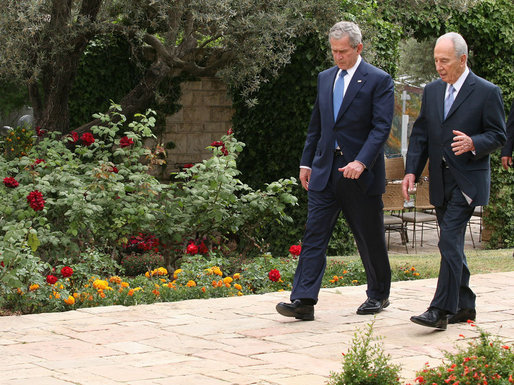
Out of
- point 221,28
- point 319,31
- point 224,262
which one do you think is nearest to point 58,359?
point 224,262

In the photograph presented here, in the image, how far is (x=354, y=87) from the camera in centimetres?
551

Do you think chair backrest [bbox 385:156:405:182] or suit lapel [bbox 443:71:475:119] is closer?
suit lapel [bbox 443:71:475:119]

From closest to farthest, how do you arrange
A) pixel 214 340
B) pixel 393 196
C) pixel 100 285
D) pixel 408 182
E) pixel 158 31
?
pixel 214 340
pixel 408 182
pixel 100 285
pixel 158 31
pixel 393 196

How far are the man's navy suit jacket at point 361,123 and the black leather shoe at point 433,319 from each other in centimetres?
84

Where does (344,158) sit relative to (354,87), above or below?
below

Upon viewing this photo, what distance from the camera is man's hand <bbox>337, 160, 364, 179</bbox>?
529 cm

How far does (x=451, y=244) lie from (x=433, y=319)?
1.47 feet

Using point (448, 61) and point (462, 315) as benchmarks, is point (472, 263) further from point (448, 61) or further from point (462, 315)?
point (448, 61)

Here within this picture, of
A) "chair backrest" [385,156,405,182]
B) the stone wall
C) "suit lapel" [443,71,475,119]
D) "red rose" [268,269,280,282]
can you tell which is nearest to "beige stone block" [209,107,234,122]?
the stone wall

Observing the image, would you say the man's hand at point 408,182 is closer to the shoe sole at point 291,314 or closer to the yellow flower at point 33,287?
the shoe sole at point 291,314

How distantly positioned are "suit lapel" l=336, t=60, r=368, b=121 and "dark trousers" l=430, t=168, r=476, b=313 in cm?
72

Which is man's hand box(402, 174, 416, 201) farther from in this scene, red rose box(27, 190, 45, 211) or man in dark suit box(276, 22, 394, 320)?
red rose box(27, 190, 45, 211)

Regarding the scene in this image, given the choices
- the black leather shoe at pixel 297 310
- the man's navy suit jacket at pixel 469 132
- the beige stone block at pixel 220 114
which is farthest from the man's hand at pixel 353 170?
the beige stone block at pixel 220 114

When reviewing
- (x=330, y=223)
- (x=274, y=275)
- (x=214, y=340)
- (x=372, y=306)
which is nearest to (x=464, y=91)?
(x=330, y=223)
